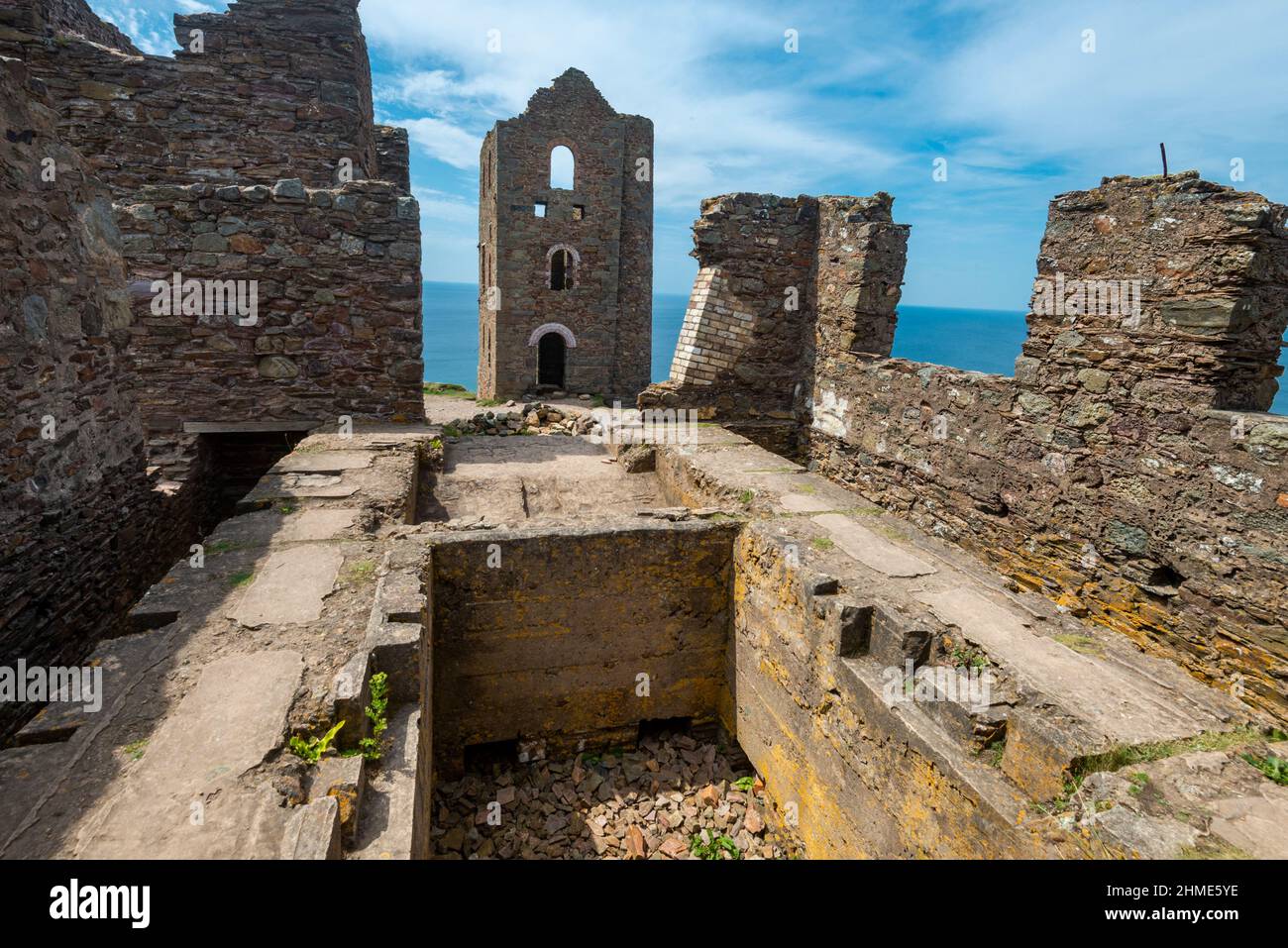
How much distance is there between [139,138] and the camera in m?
8.74

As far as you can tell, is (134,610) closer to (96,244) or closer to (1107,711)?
(96,244)

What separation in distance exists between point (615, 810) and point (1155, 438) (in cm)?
464

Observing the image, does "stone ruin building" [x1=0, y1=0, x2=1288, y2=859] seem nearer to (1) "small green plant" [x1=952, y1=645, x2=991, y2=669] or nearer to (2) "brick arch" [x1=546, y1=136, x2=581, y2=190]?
(1) "small green plant" [x1=952, y1=645, x2=991, y2=669]

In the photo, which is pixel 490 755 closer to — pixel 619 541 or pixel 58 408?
pixel 619 541

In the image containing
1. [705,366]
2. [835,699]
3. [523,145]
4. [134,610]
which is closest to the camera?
[134,610]

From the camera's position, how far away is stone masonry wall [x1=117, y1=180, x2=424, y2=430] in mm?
6848

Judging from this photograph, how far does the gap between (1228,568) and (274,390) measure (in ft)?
28.0

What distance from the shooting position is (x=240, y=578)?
3.86 metres

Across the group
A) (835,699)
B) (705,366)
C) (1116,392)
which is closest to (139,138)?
(705,366)

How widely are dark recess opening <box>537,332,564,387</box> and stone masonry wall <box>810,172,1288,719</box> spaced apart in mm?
17859

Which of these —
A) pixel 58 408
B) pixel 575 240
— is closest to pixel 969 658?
pixel 58 408

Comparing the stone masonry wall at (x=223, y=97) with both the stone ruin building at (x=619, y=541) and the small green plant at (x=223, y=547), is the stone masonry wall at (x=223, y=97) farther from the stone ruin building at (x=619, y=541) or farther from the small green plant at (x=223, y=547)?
the small green plant at (x=223, y=547)

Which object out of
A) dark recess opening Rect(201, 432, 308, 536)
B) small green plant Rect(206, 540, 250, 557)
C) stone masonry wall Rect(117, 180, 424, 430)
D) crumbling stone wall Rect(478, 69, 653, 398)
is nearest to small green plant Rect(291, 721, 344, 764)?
small green plant Rect(206, 540, 250, 557)

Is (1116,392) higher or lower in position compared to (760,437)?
higher
